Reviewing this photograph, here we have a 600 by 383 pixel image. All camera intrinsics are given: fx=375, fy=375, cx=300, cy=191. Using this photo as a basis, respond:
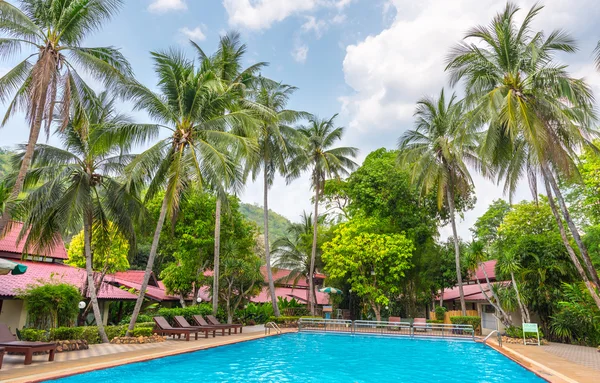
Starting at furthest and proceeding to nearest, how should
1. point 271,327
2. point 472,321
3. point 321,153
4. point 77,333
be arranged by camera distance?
point 321,153
point 271,327
point 472,321
point 77,333

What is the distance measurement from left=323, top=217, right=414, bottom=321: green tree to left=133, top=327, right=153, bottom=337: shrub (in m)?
11.6

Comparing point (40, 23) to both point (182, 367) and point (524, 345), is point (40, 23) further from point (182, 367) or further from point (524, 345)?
point (524, 345)

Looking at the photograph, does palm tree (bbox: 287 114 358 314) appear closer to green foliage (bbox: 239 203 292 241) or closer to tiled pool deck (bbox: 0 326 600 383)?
tiled pool deck (bbox: 0 326 600 383)

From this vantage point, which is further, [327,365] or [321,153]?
[321,153]

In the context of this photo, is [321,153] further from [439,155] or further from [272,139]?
[439,155]

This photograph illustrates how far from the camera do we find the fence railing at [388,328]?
18547 mm

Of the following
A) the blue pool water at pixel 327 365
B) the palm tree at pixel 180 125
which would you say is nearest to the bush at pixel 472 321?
the blue pool water at pixel 327 365

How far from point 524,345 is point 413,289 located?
10776 millimetres

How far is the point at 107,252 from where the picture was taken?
51.6 ft

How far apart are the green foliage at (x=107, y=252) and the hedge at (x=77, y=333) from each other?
116 inches

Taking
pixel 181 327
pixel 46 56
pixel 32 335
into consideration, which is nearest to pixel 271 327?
pixel 181 327

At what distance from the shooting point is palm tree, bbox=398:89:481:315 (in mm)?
20891

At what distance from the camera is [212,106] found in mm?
14758

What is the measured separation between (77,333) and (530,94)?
58.2 ft
